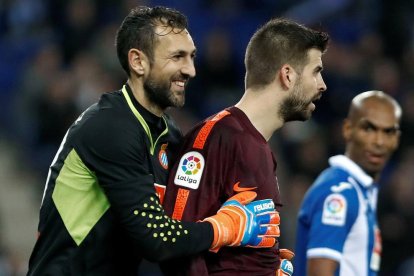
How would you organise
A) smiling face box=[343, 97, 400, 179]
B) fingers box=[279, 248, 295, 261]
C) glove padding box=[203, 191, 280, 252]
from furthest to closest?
smiling face box=[343, 97, 400, 179]
fingers box=[279, 248, 295, 261]
glove padding box=[203, 191, 280, 252]

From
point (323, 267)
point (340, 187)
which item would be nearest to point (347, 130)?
point (340, 187)

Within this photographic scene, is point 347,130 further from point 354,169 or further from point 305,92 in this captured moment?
point 305,92

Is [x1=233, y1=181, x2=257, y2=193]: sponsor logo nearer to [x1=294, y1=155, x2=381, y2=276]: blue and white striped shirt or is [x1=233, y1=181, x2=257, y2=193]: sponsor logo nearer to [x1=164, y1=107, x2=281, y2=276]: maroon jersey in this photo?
[x1=164, y1=107, x2=281, y2=276]: maroon jersey

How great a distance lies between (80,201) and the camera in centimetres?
408

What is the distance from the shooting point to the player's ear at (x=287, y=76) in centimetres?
423

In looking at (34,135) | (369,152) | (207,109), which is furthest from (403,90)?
(369,152)

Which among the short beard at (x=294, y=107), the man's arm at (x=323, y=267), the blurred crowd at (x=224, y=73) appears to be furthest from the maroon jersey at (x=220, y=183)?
the blurred crowd at (x=224, y=73)

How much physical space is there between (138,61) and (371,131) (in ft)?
6.03

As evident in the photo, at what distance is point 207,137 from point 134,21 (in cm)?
64

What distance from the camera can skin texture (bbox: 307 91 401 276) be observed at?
5.48 meters

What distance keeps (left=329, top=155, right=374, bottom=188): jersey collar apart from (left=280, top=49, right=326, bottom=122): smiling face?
1.05 metres

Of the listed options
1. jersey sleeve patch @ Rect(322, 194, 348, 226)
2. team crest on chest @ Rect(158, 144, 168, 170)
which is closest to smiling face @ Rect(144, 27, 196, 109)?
team crest on chest @ Rect(158, 144, 168, 170)

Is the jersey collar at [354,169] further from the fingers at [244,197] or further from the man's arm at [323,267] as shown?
the fingers at [244,197]

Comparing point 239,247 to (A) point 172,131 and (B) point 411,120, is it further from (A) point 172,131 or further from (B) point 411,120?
(B) point 411,120
